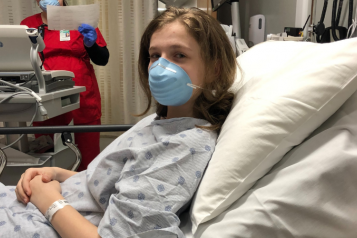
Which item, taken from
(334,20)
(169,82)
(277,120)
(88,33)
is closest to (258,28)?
(334,20)

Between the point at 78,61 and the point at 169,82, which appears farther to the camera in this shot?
the point at 78,61

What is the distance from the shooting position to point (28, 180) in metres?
0.84

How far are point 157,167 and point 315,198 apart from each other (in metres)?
0.32

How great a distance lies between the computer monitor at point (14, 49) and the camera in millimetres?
1390

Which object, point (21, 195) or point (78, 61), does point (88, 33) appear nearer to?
point (78, 61)

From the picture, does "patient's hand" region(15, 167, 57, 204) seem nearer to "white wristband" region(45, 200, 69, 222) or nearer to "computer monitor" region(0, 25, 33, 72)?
"white wristband" region(45, 200, 69, 222)

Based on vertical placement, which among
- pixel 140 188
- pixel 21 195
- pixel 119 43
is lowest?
pixel 21 195

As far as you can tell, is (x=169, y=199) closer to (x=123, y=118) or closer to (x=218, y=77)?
(x=218, y=77)

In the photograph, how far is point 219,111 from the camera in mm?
829

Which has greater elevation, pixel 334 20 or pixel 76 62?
pixel 334 20

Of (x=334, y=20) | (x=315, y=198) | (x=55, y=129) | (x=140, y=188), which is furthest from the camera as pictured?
(x=55, y=129)

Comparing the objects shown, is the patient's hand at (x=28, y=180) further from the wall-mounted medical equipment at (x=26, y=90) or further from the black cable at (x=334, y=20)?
the black cable at (x=334, y=20)

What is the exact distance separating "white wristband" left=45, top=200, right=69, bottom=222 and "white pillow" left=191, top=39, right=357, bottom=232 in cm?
34

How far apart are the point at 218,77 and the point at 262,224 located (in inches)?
19.0
